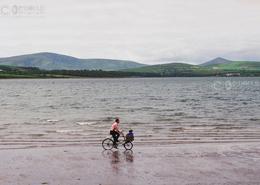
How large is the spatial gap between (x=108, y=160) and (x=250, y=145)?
1236 cm

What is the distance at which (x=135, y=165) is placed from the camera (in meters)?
25.5

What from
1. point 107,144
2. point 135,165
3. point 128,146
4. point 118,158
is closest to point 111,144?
point 107,144

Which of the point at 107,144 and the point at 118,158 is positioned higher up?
the point at 107,144

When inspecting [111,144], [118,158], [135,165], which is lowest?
[118,158]

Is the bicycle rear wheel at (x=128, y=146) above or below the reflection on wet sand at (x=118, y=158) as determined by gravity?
above

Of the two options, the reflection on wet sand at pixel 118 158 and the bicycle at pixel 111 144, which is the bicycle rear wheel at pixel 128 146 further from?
the reflection on wet sand at pixel 118 158

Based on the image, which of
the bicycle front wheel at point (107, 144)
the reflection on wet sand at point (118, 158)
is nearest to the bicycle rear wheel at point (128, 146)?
the reflection on wet sand at point (118, 158)

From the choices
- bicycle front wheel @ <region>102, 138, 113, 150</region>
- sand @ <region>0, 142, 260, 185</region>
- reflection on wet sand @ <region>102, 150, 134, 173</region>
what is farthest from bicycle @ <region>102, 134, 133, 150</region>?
reflection on wet sand @ <region>102, 150, 134, 173</region>

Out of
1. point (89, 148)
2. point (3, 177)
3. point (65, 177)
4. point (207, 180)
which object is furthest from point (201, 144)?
point (3, 177)

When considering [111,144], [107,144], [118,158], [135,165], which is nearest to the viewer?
[135,165]

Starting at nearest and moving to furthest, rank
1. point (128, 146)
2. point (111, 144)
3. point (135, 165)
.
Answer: point (135, 165), point (128, 146), point (111, 144)

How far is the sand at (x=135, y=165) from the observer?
21.7 m

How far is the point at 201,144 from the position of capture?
112 ft

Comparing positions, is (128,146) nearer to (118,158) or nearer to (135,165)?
(118,158)
